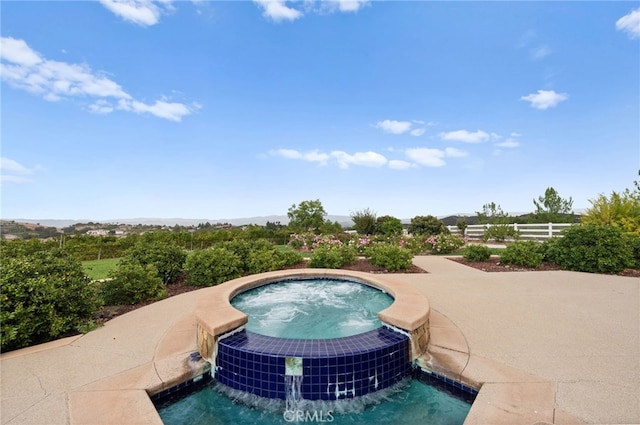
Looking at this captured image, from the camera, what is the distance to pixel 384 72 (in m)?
12.6

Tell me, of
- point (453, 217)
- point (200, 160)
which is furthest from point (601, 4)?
point (453, 217)

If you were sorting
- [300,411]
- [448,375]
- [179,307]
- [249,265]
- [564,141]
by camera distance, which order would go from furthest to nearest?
[564,141] → [249,265] → [179,307] → [448,375] → [300,411]

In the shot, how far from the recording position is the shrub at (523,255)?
336 inches

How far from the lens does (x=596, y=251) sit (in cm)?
768

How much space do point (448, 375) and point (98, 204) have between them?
1701 centimetres

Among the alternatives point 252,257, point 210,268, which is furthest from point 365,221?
point 210,268

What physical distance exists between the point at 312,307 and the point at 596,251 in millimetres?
8690

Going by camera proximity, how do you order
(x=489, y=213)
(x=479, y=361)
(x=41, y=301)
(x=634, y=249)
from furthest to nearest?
Answer: (x=489, y=213) → (x=634, y=249) → (x=41, y=301) → (x=479, y=361)

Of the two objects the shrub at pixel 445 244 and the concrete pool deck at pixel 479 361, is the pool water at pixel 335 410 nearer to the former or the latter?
the concrete pool deck at pixel 479 361

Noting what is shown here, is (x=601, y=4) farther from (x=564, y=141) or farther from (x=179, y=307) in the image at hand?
(x=179, y=307)

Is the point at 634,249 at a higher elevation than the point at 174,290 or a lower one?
higher

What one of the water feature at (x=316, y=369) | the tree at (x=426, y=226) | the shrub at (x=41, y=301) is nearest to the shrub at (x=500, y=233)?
the tree at (x=426, y=226)

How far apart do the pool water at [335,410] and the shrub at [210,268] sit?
4.32 meters

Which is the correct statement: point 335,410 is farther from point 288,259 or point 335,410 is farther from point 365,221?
point 365,221
